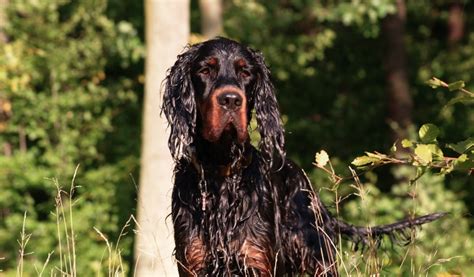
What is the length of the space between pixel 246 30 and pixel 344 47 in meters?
3.24

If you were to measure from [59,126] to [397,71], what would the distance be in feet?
16.1

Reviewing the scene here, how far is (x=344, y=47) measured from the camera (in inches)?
672

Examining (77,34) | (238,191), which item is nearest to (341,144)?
(77,34)

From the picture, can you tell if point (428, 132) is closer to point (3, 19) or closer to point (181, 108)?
point (181, 108)

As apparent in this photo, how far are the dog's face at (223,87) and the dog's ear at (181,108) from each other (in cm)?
4

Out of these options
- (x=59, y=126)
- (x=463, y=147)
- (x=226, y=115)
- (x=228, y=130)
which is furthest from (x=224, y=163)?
(x=59, y=126)

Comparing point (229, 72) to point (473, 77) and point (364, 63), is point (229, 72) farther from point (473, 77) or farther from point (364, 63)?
point (364, 63)

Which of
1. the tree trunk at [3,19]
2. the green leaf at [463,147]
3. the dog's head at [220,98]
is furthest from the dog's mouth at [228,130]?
the tree trunk at [3,19]

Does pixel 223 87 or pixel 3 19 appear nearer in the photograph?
pixel 223 87

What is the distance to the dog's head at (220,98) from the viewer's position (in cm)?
482

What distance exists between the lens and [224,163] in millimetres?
5098

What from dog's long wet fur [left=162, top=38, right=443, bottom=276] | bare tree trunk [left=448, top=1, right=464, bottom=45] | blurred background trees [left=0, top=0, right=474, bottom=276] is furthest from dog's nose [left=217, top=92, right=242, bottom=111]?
bare tree trunk [left=448, top=1, right=464, bottom=45]

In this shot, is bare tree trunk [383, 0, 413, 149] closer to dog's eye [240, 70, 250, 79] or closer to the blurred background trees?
the blurred background trees

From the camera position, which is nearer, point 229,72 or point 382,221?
point 229,72
